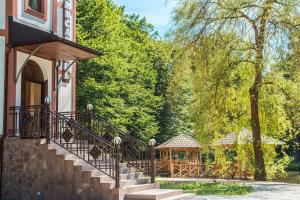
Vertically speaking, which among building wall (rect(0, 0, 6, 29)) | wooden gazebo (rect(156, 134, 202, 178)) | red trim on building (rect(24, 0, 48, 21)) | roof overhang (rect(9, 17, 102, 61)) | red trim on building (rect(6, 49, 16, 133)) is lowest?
wooden gazebo (rect(156, 134, 202, 178))

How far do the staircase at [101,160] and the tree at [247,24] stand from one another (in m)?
7.84

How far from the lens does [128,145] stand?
13602 mm

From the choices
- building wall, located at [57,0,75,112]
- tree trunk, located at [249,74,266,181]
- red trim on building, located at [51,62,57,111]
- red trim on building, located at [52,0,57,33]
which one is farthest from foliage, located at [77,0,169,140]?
red trim on building, located at [51,62,57,111]

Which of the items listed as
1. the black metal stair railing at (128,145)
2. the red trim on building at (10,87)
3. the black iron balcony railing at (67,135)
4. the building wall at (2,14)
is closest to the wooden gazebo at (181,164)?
the black metal stair railing at (128,145)

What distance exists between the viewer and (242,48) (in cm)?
1959

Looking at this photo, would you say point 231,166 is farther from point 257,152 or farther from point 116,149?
point 116,149

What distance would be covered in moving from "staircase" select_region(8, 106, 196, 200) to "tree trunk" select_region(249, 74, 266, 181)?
8.68m

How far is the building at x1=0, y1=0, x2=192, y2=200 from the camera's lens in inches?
451

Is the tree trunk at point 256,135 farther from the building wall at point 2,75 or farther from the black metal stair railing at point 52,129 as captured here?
the building wall at point 2,75

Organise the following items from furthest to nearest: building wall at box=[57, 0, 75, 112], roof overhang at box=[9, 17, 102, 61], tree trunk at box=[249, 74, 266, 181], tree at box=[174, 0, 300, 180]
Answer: tree trunk at box=[249, 74, 266, 181] < tree at box=[174, 0, 300, 180] < building wall at box=[57, 0, 75, 112] < roof overhang at box=[9, 17, 102, 61]

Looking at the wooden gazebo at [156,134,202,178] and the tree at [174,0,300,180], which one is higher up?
the tree at [174,0,300,180]

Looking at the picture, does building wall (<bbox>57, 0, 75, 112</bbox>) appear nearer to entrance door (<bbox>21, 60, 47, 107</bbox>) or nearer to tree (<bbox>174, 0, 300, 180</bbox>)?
entrance door (<bbox>21, 60, 47, 107</bbox>)

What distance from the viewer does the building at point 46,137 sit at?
11445 millimetres

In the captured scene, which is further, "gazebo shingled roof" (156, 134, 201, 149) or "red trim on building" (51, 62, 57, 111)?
"gazebo shingled roof" (156, 134, 201, 149)
